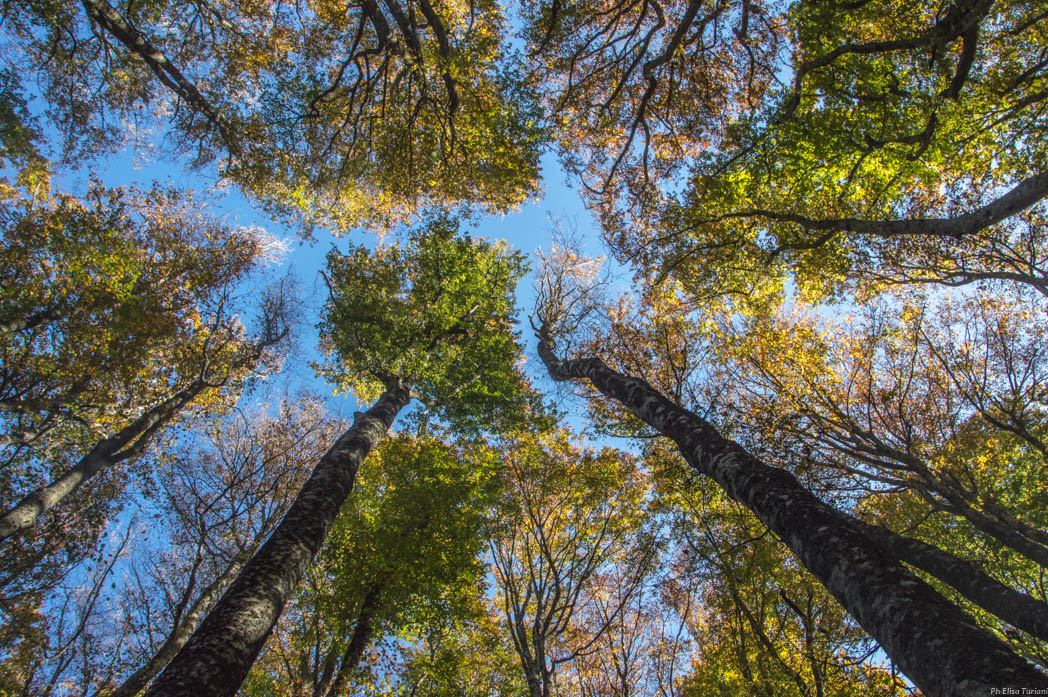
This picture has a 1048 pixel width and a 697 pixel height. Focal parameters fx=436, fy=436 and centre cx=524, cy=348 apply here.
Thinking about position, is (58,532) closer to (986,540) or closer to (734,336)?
(734,336)

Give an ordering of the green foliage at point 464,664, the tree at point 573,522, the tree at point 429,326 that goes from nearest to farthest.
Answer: the green foliage at point 464,664 < the tree at point 573,522 < the tree at point 429,326

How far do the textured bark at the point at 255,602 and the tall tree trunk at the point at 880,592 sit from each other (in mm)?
5242

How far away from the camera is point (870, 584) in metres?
3.81

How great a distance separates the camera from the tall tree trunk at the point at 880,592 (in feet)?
9.40

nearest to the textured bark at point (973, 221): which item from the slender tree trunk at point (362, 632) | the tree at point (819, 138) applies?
the tree at point (819, 138)

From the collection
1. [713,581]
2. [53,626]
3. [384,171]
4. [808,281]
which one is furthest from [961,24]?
[53,626]

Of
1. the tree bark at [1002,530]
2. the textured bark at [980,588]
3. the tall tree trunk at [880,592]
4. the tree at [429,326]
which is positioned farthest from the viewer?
the tree at [429,326]

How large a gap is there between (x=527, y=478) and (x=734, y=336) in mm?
7449

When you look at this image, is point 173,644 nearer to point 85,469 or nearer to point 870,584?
point 85,469

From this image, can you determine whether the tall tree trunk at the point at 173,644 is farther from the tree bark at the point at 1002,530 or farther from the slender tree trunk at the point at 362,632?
the tree bark at the point at 1002,530

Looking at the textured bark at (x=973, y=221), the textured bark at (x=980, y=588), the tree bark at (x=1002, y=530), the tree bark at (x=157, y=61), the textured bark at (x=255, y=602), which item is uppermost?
the tree bark at (x=157, y=61)

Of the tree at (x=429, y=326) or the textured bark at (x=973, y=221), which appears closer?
the textured bark at (x=973, y=221)

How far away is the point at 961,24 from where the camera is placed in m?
7.26

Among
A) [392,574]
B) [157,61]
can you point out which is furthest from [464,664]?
[157,61]
